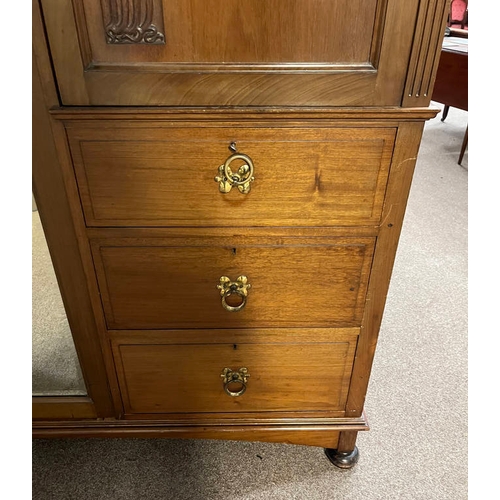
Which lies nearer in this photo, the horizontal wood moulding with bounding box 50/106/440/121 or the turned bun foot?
the horizontal wood moulding with bounding box 50/106/440/121

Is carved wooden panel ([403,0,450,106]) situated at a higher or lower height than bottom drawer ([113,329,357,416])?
higher

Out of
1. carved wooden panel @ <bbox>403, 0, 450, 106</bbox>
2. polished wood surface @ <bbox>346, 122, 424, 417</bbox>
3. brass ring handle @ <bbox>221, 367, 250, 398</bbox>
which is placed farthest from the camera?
brass ring handle @ <bbox>221, 367, 250, 398</bbox>

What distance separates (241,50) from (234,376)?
2.12 feet

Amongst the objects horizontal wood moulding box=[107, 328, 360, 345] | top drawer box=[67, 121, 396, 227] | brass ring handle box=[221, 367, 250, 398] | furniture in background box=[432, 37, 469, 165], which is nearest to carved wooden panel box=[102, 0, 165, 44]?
top drawer box=[67, 121, 396, 227]

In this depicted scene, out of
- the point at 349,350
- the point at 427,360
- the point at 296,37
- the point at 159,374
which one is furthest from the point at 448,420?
the point at 296,37

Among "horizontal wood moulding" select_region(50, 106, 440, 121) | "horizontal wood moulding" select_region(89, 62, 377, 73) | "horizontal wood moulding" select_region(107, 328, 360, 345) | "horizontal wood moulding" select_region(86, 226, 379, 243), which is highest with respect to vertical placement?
"horizontal wood moulding" select_region(89, 62, 377, 73)

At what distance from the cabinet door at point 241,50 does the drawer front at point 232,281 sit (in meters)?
0.25

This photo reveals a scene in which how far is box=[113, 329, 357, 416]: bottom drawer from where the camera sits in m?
0.96

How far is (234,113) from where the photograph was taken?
2.34 feet

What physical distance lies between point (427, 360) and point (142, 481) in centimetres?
91

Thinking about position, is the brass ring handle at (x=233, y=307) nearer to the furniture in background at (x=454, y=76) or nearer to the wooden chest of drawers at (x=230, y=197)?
the wooden chest of drawers at (x=230, y=197)

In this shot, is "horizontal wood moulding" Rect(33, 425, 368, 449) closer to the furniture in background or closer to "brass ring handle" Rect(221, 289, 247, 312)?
"brass ring handle" Rect(221, 289, 247, 312)

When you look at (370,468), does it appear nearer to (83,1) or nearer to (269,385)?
(269,385)

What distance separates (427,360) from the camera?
56.9 inches
